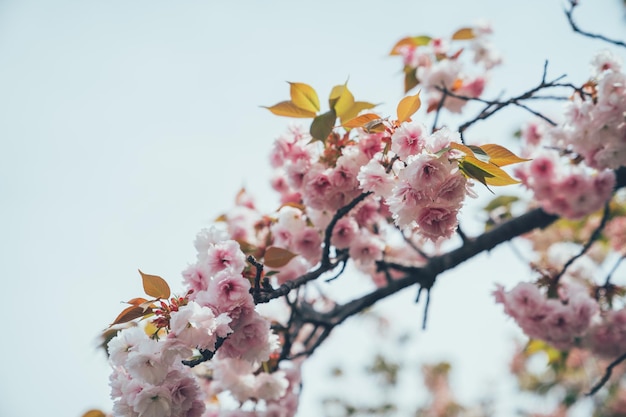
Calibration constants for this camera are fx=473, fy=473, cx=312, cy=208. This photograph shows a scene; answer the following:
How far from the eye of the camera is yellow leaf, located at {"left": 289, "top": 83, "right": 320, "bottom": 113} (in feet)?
5.75

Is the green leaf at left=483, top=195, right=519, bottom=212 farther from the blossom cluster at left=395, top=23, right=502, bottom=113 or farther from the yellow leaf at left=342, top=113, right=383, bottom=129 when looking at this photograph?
the yellow leaf at left=342, top=113, right=383, bottom=129

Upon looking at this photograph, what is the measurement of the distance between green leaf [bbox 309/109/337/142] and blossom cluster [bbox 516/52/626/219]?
110 cm

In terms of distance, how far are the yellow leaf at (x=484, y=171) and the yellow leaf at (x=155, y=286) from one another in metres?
0.90

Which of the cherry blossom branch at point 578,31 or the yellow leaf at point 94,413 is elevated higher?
the cherry blossom branch at point 578,31

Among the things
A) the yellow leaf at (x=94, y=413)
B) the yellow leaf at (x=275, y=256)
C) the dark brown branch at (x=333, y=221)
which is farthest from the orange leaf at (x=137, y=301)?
the yellow leaf at (x=94, y=413)

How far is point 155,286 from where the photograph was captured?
4.52 feet

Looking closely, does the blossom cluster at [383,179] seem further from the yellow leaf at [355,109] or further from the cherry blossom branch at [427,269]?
the cherry blossom branch at [427,269]

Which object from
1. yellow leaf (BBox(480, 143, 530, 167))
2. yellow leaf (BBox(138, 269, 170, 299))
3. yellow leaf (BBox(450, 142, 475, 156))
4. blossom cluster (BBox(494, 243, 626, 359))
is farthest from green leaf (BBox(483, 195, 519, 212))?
yellow leaf (BBox(138, 269, 170, 299))

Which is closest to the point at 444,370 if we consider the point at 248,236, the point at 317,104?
the point at 248,236

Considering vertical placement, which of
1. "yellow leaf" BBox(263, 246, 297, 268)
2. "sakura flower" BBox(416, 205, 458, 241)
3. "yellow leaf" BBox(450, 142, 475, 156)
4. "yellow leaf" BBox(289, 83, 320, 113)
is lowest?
"sakura flower" BBox(416, 205, 458, 241)

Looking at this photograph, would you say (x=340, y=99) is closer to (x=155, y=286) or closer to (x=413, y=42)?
(x=155, y=286)

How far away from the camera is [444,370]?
8.19 meters

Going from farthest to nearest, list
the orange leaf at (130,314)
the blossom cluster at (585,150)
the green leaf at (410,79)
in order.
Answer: the green leaf at (410,79), the blossom cluster at (585,150), the orange leaf at (130,314)

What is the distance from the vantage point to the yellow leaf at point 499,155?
1302mm
